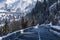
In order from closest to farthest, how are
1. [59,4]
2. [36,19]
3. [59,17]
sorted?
[59,17], [59,4], [36,19]

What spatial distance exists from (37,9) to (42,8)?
76.0 inches

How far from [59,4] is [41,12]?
68.1 ft

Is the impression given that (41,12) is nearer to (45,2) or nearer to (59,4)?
(45,2)

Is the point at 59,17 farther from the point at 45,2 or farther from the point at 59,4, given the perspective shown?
the point at 45,2

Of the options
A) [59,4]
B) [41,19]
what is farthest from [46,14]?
[59,4]

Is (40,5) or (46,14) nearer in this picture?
(46,14)

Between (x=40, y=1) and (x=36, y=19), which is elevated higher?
(x=40, y=1)

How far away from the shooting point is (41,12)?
86938 mm

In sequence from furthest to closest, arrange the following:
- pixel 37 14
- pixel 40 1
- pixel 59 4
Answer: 1. pixel 40 1
2. pixel 37 14
3. pixel 59 4

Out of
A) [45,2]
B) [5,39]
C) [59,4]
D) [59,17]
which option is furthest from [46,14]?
[5,39]

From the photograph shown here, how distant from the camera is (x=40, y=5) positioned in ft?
299

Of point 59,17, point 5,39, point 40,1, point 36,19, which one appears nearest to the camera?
point 5,39

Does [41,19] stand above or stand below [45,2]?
below

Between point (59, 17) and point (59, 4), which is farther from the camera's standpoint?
point (59, 4)
